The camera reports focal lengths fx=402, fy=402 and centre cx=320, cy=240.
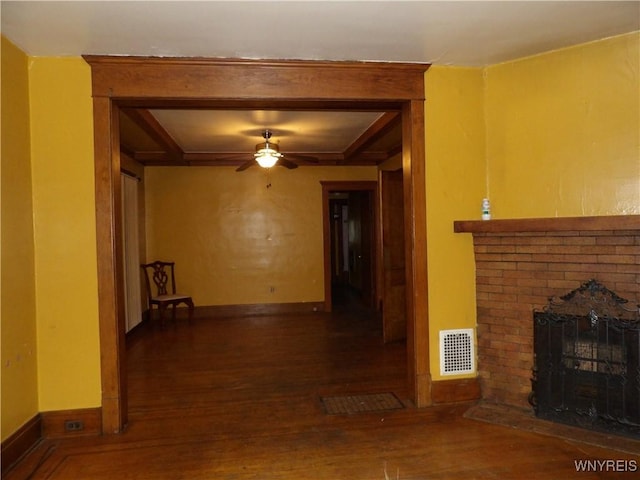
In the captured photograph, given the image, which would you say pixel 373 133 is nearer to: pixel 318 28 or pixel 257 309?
pixel 318 28

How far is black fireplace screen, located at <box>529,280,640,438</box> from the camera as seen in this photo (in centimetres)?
251

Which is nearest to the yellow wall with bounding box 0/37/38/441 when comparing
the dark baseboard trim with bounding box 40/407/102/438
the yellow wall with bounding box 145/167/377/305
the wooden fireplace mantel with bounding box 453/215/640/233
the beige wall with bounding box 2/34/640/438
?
the beige wall with bounding box 2/34/640/438

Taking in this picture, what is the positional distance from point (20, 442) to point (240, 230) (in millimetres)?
4437

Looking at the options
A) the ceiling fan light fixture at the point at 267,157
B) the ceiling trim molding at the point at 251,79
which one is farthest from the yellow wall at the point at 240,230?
the ceiling trim molding at the point at 251,79

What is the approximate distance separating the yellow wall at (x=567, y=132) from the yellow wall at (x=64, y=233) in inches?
115

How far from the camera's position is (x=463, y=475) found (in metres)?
2.16

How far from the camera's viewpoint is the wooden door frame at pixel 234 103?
2691 millimetres

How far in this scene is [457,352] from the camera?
305 cm

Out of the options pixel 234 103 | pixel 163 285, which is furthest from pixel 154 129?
pixel 163 285

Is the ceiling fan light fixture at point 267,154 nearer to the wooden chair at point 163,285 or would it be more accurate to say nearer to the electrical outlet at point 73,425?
the wooden chair at point 163,285

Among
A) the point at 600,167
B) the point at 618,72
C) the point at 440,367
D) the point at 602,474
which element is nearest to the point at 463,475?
the point at 602,474

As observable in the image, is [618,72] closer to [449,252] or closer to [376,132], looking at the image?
[449,252]

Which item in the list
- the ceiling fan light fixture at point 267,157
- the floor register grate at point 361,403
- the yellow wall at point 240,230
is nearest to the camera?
the floor register grate at point 361,403

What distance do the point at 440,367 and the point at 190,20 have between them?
2.84 meters
